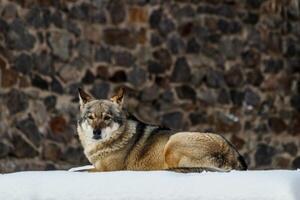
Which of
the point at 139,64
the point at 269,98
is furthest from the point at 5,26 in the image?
the point at 269,98

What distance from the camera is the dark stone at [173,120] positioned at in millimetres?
12133

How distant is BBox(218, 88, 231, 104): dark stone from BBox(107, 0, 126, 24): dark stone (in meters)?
1.64

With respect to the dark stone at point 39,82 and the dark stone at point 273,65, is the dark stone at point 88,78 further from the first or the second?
the dark stone at point 273,65

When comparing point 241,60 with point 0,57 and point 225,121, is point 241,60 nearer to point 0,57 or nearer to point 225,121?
point 225,121

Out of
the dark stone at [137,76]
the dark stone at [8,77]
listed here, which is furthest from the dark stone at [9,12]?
the dark stone at [137,76]

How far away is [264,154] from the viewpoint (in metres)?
12.9

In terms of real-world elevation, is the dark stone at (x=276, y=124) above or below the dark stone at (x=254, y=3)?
below

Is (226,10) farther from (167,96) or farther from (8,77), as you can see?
(8,77)

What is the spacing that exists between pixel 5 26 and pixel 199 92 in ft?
8.76

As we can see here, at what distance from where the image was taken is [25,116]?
36.3 feet

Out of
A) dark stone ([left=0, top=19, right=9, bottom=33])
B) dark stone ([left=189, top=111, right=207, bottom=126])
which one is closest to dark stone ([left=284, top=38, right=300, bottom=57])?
dark stone ([left=189, top=111, right=207, bottom=126])

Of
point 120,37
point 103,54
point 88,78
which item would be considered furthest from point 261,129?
point 88,78

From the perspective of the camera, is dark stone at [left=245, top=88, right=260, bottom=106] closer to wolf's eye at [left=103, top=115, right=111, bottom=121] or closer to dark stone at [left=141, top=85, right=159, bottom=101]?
dark stone at [left=141, top=85, right=159, bottom=101]

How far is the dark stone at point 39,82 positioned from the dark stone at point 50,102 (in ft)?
0.40
